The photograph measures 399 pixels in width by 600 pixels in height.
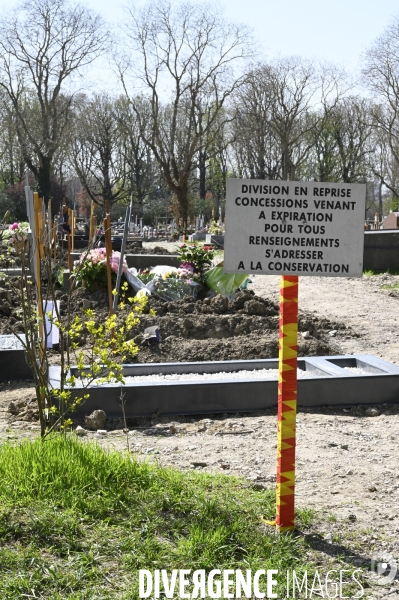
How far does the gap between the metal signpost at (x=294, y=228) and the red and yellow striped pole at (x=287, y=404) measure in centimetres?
14

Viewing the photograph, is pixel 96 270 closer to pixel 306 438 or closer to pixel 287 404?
pixel 306 438

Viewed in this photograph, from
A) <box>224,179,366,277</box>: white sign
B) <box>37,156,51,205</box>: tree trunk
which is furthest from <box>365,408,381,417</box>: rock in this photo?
<box>37,156,51,205</box>: tree trunk

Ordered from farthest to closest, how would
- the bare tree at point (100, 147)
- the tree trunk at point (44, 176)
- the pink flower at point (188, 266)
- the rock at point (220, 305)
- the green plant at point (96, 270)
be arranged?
the bare tree at point (100, 147) < the tree trunk at point (44, 176) < the pink flower at point (188, 266) < the green plant at point (96, 270) < the rock at point (220, 305)

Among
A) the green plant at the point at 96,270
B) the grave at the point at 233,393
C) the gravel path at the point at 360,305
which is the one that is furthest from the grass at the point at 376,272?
the grave at the point at 233,393

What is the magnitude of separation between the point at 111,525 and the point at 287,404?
3.19ft

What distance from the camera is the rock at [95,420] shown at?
5.55 metres

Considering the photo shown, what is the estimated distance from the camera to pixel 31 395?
255 inches

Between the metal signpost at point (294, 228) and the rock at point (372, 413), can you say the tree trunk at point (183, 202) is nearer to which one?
the rock at point (372, 413)

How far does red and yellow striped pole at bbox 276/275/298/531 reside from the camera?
11.7 feet

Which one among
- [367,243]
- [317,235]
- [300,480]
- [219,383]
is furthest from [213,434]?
[367,243]

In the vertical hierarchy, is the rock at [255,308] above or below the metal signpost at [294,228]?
below

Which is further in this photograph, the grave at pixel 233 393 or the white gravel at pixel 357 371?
the white gravel at pixel 357 371

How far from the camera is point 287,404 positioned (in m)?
3.62

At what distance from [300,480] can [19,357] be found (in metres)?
3.68
